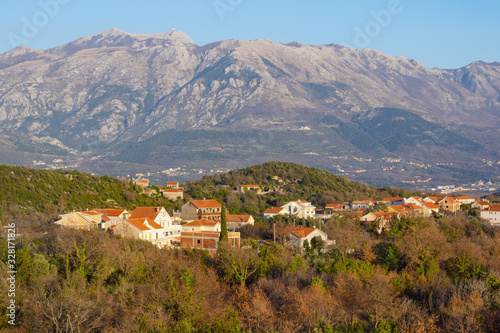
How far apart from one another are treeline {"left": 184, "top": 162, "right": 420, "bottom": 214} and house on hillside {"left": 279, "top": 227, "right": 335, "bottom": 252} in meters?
23.1

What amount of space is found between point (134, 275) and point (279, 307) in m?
9.75

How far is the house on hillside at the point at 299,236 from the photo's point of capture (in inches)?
2089

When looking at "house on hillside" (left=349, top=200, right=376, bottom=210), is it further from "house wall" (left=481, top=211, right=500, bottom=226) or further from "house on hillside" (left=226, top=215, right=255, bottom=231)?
"house on hillside" (left=226, top=215, right=255, bottom=231)

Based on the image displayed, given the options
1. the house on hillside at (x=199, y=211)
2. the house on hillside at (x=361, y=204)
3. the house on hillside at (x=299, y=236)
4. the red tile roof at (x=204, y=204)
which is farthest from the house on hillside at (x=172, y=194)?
the house on hillside at (x=299, y=236)

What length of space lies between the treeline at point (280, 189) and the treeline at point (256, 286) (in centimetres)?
3378

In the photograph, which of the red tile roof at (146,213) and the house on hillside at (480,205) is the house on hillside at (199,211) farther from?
the house on hillside at (480,205)

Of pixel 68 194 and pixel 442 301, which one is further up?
pixel 68 194

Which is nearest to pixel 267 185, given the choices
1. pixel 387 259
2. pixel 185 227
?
pixel 185 227

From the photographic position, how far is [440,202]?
8506 cm

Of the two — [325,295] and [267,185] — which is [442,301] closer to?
[325,295]

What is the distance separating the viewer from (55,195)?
72000 mm

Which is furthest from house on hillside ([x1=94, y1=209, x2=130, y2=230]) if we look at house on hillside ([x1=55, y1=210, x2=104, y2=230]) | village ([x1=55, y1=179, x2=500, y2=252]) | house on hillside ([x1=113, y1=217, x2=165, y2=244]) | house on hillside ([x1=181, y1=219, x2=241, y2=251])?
house on hillside ([x1=181, y1=219, x2=241, y2=251])

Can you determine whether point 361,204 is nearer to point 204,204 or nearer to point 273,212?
point 273,212

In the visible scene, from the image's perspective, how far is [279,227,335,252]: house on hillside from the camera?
174ft
